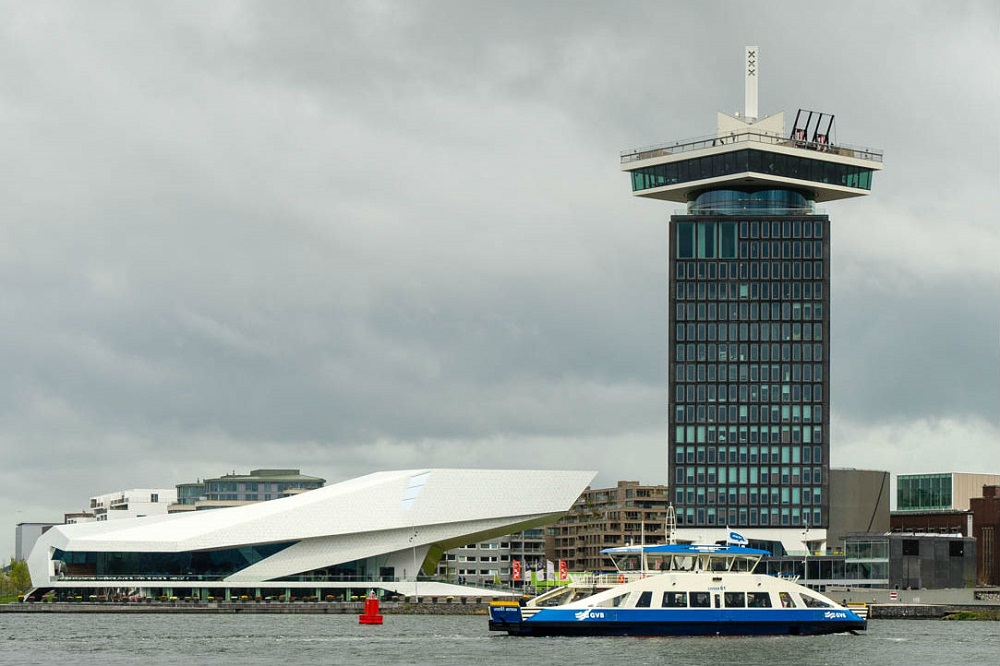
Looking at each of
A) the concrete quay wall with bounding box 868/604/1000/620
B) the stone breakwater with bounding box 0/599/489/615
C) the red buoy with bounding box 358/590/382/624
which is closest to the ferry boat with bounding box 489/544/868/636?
the red buoy with bounding box 358/590/382/624

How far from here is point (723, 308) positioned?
18462 centimetres

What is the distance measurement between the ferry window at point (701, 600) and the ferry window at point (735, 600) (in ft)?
3.52

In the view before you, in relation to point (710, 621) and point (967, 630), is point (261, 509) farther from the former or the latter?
point (710, 621)

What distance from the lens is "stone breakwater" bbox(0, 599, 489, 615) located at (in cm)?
15738

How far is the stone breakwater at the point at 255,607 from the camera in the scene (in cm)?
15738

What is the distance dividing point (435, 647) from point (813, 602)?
20.8 metres

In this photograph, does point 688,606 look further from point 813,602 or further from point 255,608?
point 255,608

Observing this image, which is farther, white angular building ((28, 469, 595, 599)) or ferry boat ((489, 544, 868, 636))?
white angular building ((28, 469, 595, 599))

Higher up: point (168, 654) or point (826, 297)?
point (826, 297)

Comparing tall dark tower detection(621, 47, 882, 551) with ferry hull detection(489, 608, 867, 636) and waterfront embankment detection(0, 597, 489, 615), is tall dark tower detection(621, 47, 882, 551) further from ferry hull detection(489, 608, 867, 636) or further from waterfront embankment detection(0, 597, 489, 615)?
ferry hull detection(489, 608, 867, 636)

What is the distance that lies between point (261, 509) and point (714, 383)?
46.7m

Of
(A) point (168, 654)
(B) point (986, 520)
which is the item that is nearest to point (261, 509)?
(B) point (986, 520)

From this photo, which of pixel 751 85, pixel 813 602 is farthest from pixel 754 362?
pixel 813 602

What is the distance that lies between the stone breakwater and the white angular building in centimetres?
973
